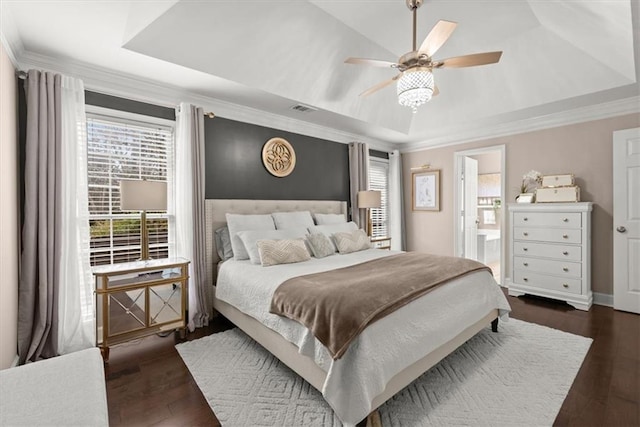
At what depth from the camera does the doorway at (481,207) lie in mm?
4898

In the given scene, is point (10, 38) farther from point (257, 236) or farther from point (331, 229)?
point (331, 229)

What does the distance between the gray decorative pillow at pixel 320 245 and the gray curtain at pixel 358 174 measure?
177 centimetres

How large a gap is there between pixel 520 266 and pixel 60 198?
17.9 feet

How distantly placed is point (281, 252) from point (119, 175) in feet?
6.05

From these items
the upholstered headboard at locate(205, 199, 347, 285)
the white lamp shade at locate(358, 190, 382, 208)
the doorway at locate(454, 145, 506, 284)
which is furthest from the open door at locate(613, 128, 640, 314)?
the upholstered headboard at locate(205, 199, 347, 285)

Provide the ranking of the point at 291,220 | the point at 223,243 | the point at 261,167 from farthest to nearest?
the point at 261,167
the point at 291,220
the point at 223,243

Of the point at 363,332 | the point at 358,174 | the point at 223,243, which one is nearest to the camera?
the point at 363,332

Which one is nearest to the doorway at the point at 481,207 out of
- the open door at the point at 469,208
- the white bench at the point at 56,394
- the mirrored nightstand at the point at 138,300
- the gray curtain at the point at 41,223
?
the open door at the point at 469,208

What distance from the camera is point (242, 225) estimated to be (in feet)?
11.1

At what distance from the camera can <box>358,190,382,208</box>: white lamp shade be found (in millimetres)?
4914

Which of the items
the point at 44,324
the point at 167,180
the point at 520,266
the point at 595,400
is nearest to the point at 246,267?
the point at 167,180

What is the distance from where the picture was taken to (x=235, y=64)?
292cm

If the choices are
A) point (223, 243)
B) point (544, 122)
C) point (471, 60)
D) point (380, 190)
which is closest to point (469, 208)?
point (380, 190)

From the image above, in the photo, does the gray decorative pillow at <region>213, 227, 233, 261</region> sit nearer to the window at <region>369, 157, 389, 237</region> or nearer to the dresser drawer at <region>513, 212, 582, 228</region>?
the window at <region>369, 157, 389, 237</region>
